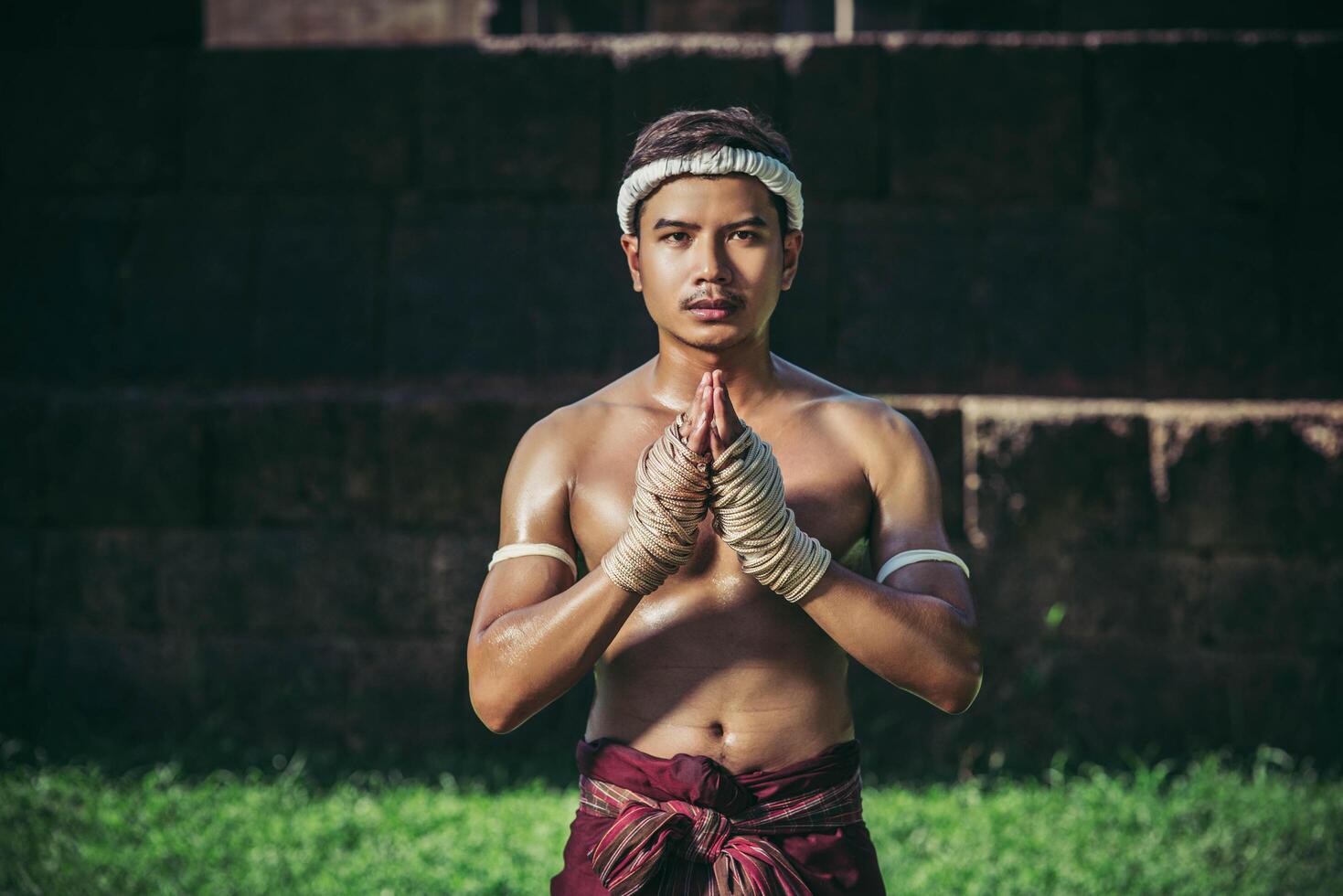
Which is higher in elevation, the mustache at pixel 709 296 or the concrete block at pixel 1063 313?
the concrete block at pixel 1063 313

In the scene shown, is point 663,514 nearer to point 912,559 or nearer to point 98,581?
point 912,559

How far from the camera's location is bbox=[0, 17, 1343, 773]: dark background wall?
5.63m

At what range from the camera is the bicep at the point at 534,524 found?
8.54ft

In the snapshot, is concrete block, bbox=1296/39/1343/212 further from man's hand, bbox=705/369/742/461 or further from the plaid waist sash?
man's hand, bbox=705/369/742/461

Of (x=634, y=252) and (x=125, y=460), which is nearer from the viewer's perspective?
(x=634, y=252)

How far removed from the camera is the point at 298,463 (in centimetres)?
584

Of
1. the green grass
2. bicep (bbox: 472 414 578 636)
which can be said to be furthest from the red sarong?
the green grass

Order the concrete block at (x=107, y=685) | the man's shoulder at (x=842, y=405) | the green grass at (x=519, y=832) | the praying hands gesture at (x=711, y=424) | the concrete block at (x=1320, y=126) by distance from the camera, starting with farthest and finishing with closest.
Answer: the concrete block at (x=107, y=685)
the concrete block at (x=1320, y=126)
the green grass at (x=519, y=832)
the man's shoulder at (x=842, y=405)
the praying hands gesture at (x=711, y=424)

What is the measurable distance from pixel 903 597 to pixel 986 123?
3937 mm

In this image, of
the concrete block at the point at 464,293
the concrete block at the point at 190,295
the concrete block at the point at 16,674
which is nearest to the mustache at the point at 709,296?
the concrete block at the point at 464,293

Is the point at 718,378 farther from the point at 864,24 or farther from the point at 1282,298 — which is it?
the point at 864,24

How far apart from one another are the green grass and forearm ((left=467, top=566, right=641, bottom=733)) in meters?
2.35

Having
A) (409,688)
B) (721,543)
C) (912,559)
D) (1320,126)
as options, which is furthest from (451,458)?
(1320,126)

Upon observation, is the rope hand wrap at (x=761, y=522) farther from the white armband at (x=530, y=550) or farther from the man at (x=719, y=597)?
the white armband at (x=530, y=550)
